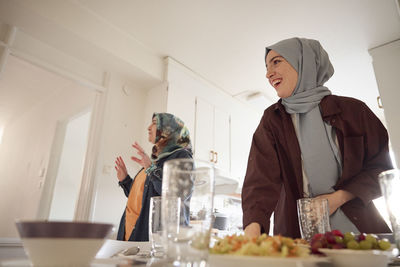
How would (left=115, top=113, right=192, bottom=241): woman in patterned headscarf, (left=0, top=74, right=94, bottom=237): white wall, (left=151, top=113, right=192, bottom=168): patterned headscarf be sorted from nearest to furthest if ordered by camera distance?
(left=115, top=113, right=192, bottom=241): woman in patterned headscarf < (left=151, top=113, right=192, bottom=168): patterned headscarf < (left=0, top=74, right=94, bottom=237): white wall

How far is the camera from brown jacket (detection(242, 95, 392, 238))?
842 millimetres

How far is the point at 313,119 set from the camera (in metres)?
1.05

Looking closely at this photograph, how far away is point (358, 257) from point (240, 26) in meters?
2.33

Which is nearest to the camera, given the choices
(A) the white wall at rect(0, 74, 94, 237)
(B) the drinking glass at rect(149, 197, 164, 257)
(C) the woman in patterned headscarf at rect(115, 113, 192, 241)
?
(B) the drinking glass at rect(149, 197, 164, 257)

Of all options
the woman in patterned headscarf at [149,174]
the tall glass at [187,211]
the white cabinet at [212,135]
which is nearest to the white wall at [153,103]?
the white cabinet at [212,135]

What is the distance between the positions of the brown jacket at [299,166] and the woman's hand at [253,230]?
0.08 ft

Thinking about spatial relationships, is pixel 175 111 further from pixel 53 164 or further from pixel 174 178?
pixel 174 178

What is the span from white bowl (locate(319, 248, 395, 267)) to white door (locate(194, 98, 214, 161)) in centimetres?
248

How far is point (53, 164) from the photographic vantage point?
10.1 feet

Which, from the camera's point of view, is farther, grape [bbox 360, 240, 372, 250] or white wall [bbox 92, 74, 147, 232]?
white wall [bbox 92, 74, 147, 232]

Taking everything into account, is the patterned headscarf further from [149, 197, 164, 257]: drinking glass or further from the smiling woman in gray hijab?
[149, 197, 164, 257]: drinking glass

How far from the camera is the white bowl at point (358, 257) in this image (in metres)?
0.41

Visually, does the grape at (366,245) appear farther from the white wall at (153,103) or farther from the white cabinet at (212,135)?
the white cabinet at (212,135)

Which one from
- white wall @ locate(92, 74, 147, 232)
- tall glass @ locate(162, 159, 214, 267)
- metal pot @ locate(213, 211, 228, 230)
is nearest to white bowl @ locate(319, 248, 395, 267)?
tall glass @ locate(162, 159, 214, 267)
